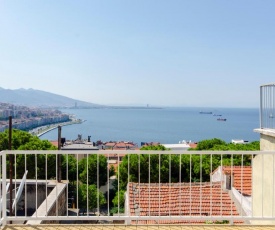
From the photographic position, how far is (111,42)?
7850cm

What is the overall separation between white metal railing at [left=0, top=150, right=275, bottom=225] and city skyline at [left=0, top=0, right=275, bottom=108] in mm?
2346

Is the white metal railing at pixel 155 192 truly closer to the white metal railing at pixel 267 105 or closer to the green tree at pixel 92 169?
the green tree at pixel 92 169

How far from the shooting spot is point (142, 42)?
47812 millimetres

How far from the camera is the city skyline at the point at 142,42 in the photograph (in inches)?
1104

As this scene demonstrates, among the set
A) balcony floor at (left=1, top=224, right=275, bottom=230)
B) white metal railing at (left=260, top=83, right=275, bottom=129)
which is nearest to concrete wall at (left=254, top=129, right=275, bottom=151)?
white metal railing at (left=260, top=83, right=275, bottom=129)

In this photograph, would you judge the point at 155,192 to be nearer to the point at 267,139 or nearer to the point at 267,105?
the point at 267,139

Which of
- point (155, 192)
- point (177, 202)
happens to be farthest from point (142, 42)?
point (177, 202)

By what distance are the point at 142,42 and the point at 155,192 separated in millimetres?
39859

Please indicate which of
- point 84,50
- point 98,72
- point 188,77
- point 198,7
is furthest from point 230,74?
point 198,7

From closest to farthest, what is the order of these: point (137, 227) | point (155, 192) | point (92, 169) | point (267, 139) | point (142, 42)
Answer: point (137, 227) < point (267, 139) < point (155, 192) < point (92, 169) < point (142, 42)

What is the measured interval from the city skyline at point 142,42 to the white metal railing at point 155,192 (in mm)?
2346

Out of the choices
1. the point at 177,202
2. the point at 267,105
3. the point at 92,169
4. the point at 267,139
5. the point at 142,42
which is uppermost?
the point at 142,42

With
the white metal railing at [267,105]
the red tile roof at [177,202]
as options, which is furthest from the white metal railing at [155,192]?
Result: the white metal railing at [267,105]

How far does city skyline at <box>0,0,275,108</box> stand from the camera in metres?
28.0
